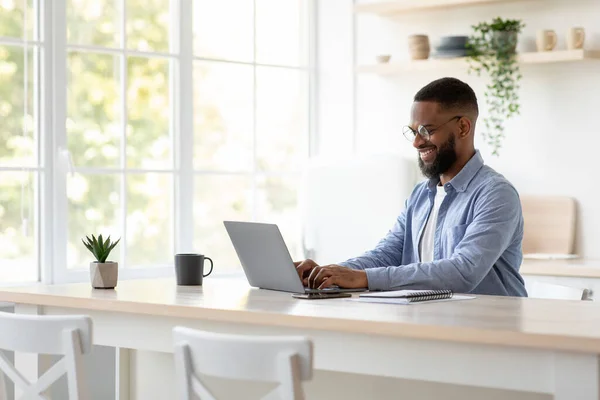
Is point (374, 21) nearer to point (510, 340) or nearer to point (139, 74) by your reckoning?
point (139, 74)

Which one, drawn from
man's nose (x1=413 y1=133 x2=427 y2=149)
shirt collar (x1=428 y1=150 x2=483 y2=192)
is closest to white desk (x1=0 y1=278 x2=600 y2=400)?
shirt collar (x1=428 y1=150 x2=483 y2=192)

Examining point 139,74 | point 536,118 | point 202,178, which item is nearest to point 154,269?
point 202,178

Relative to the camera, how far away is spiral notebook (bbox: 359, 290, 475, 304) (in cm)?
242

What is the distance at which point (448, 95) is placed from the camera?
3.16m

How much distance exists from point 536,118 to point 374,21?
1095mm

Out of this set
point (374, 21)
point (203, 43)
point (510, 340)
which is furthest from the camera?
point (374, 21)

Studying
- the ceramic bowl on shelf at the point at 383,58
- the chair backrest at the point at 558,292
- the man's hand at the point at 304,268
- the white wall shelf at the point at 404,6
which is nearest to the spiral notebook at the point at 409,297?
the man's hand at the point at 304,268

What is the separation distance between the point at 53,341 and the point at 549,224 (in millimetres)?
3016

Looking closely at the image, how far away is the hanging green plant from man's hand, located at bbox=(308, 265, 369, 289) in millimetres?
2212

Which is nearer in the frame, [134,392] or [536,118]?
[134,392]

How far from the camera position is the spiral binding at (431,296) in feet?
7.95

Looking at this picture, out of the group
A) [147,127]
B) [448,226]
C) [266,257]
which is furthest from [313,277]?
[147,127]

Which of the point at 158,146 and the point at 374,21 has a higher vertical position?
the point at 374,21

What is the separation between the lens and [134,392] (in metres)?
3.23
